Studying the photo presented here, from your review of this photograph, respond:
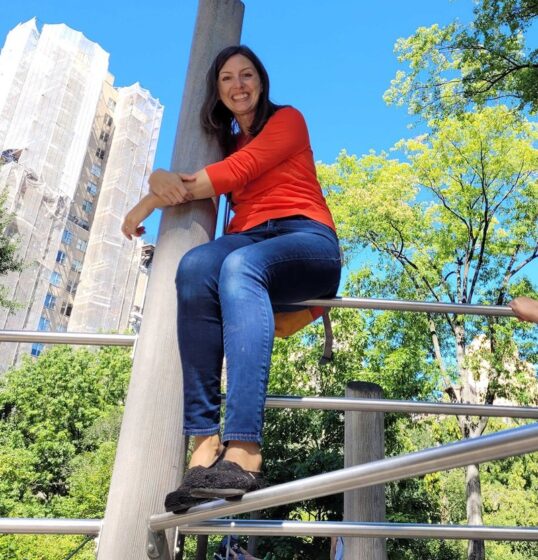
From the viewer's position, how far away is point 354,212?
50.5 ft

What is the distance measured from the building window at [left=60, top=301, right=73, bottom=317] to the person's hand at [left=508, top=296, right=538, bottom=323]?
39.0 meters

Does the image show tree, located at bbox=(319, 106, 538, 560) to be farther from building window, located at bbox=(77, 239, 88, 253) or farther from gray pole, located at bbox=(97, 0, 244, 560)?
building window, located at bbox=(77, 239, 88, 253)

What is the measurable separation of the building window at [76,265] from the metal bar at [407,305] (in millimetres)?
39857

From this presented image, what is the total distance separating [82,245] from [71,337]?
40.8m

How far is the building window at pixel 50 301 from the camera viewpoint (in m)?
35.8

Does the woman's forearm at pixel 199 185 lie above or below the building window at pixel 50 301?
below

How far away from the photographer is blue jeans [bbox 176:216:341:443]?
116 centimetres

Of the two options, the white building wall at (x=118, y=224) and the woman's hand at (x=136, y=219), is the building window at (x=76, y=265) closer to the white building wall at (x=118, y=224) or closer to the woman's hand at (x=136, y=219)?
the white building wall at (x=118, y=224)

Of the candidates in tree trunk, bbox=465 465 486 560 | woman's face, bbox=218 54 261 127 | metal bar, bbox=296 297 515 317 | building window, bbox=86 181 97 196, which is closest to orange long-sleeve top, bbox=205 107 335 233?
woman's face, bbox=218 54 261 127

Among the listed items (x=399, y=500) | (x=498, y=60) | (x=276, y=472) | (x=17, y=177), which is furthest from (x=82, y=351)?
(x=498, y=60)

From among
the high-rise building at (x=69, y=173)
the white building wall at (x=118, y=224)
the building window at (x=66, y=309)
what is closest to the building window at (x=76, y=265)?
the high-rise building at (x=69, y=173)

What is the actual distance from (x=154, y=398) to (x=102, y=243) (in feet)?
130

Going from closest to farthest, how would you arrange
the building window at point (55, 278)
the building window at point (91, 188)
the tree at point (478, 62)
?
the tree at point (478, 62) → the building window at point (55, 278) → the building window at point (91, 188)

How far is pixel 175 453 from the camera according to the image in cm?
136
